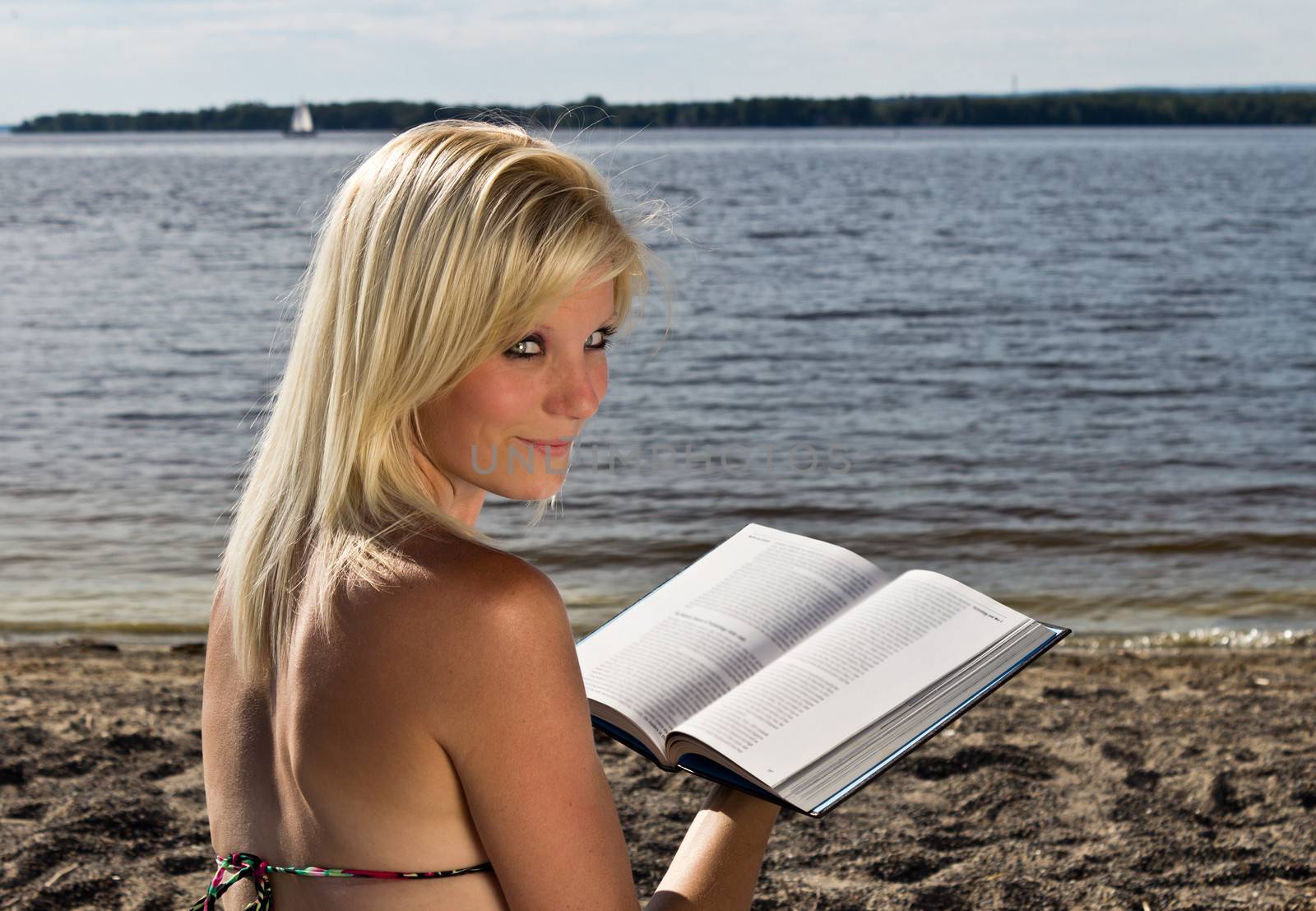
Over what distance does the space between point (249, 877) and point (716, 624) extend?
902 mm

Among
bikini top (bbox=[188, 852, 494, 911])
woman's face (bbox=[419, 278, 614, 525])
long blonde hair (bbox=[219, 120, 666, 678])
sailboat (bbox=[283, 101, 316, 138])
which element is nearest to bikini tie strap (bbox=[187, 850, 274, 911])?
bikini top (bbox=[188, 852, 494, 911])

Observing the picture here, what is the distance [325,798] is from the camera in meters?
1.45

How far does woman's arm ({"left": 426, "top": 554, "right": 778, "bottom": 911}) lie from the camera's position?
4.31ft

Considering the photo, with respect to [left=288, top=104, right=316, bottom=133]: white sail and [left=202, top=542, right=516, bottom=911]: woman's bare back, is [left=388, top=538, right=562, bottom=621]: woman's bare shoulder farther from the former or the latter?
[left=288, top=104, right=316, bottom=133]: white sail

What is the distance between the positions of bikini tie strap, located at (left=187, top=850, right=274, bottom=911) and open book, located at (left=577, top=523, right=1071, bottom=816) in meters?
0.61

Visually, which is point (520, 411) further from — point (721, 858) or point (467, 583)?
point (721, 858)

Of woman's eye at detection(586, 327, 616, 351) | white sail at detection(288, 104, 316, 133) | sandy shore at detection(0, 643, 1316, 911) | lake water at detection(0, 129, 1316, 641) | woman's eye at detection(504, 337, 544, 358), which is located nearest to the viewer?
woman's eye at detection(504, 337, 544, 358)

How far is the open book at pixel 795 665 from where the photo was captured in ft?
6.02

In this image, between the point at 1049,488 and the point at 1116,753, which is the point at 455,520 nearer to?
the point at 1116,753

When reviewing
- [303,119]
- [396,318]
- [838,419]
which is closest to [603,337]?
[396,318]

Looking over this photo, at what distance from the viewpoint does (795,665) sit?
6.76 feet

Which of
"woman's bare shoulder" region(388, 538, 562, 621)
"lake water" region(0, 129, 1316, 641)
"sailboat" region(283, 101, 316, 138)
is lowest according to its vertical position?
"lake water" region(0, 129, 1316, 641)

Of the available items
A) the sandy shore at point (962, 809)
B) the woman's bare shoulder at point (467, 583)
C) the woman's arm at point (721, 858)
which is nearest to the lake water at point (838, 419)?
the woman's bare shoulder at point (467, 583)

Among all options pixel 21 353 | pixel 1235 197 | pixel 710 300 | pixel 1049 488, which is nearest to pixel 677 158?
pixel 1235 197
